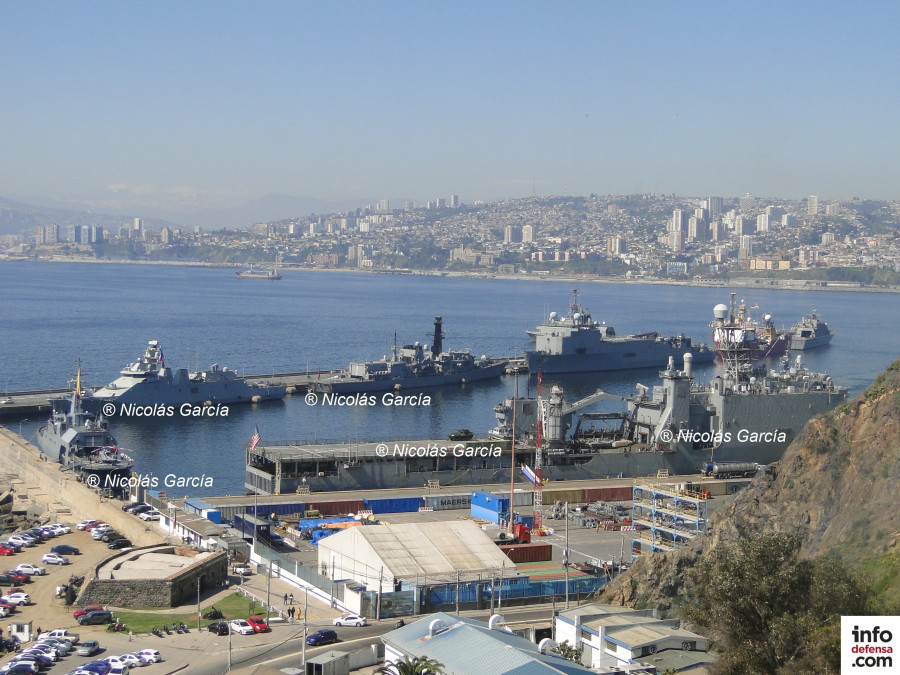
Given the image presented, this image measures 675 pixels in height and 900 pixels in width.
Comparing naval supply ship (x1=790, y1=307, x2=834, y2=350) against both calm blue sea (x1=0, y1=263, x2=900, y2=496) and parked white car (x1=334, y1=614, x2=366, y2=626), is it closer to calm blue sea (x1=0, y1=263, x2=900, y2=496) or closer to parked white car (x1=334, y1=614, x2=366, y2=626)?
calm blue sea (x1=0, y1=263, x2=900, y2=496)

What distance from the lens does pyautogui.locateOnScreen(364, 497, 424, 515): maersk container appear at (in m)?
32.1

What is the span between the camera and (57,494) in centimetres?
3534

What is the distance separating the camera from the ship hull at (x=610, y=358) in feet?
246

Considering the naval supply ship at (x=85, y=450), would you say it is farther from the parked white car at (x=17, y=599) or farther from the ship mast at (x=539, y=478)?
the ship mast at (x=539, y=478)

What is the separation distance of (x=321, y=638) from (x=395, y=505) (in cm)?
1241

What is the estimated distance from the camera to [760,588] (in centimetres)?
1440

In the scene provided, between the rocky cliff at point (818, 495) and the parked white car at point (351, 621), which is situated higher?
the rocky cliff at point (818, 495)

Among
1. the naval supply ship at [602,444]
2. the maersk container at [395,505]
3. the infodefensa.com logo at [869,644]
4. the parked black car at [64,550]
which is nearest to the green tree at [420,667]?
the infodefensa.com logo at [869,644]

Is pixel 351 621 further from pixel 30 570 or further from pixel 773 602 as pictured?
pixel 773 602

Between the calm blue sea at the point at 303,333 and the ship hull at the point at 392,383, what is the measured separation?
1.12 m

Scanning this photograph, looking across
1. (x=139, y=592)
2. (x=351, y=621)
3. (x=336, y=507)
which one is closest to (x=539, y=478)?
(x=336, y=507)

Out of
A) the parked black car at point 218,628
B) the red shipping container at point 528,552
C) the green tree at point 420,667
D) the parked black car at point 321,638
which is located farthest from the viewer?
the red shipping container at point 528,552

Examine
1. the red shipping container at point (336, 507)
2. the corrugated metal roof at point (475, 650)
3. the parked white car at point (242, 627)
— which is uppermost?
the corrugated metal roof at point (475, 650)

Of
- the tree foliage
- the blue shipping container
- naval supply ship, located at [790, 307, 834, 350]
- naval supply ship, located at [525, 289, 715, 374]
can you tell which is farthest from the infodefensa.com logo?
naval supply ship, located at [790, 307, 834, 350]
